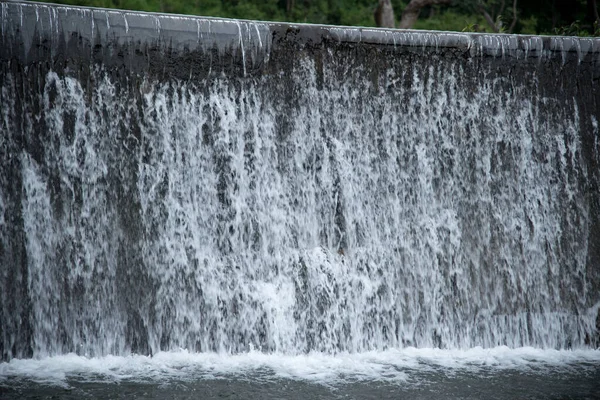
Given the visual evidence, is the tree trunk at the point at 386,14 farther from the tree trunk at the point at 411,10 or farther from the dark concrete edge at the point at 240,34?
the dark concrete edge at the point at 240,34

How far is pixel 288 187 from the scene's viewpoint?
25.2ft

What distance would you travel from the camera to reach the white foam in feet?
21.4

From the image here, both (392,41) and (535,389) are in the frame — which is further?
(392,41)

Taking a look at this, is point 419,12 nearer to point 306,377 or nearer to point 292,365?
point 292,365

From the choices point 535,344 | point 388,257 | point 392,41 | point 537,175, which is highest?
point 392,41

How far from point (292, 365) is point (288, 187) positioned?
1615 millimetres

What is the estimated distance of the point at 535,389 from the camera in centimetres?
649

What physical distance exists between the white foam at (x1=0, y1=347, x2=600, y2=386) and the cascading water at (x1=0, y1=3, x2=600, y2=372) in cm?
14

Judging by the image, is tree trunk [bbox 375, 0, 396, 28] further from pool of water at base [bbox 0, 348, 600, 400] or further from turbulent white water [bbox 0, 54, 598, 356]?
pool of water at base [bbox 0, 348, 600, 400]

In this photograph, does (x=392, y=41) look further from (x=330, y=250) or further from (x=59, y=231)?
(x=59, y=231)

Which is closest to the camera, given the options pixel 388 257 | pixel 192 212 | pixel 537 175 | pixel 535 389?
pixel 535 389

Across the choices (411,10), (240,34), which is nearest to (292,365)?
(240,34)

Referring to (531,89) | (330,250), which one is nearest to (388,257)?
(330,250)

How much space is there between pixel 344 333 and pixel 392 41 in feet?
8.96
